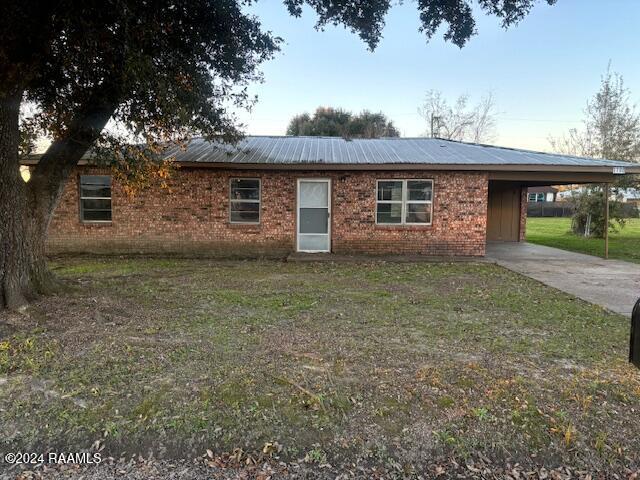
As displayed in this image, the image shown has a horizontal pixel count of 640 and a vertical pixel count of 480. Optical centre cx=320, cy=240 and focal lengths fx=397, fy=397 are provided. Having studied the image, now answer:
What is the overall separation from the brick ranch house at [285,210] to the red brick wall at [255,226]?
0.09ft

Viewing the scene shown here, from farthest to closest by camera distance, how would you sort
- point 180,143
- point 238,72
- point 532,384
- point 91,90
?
point 180,143 → point 238,72 → point 91,90 → point 532,384

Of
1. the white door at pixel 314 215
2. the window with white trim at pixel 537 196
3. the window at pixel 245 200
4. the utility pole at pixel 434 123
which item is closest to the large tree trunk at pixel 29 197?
the window at pixel 245 200

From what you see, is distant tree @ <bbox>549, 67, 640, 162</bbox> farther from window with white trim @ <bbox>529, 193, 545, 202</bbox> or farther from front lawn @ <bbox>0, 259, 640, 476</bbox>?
window with white trim @ <bbox>529, 193, 545, 202</bbox>

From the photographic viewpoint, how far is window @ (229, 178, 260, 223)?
37.0 ft

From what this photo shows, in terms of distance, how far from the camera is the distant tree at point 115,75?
4.89 m

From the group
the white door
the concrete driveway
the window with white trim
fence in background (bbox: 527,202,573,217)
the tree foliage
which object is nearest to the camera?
the concrete driveway

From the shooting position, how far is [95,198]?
1132 centimetres

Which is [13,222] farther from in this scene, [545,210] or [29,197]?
[545,210]

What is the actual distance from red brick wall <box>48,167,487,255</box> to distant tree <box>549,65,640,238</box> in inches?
405

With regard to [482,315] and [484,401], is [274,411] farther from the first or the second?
[482,315]

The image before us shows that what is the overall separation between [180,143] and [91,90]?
2384 millimetres

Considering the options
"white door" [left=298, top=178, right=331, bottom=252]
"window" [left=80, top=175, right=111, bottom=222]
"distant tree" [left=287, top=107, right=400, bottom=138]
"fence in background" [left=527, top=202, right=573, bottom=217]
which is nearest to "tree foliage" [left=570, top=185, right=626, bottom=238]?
"white door" [left=298, top=178, right=331, bottom=252]

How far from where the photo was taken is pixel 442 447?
8.23 ft

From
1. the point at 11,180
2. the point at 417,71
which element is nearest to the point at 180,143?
the point at 11,180
